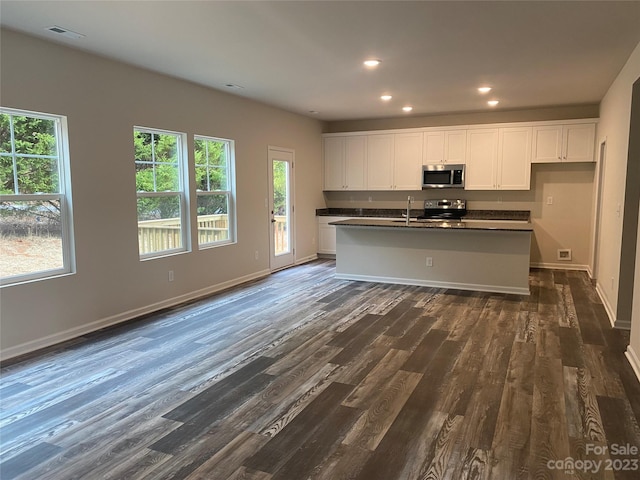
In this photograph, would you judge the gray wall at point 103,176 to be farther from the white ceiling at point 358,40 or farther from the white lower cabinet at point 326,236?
the white lower cabinet at point 326,236

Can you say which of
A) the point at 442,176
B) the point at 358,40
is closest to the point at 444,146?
the point at 442,176

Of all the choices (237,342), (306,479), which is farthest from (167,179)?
(306,479)

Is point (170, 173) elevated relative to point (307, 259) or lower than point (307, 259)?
elevated

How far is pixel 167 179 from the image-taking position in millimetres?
5184

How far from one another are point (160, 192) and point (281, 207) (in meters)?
2.69

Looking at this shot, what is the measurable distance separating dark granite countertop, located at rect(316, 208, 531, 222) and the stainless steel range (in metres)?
0.12

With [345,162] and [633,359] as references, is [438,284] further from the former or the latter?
[345,162]

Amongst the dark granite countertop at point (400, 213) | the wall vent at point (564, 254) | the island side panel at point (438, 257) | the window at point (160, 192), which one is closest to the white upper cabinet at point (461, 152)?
the dark granite countertop at point (400, 213)

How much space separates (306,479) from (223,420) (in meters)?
0.74

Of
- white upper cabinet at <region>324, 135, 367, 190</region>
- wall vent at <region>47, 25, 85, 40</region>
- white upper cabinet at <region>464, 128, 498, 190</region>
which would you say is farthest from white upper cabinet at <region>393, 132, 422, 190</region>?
wall vent at <region>47, 25, 85, 40</region>

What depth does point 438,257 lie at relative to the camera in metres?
6.04

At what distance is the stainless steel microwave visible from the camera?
7.56 m

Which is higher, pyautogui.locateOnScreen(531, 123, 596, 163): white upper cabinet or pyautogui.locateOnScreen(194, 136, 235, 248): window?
pyautogui.locateOnScreen(531, 123, 596, 163): white upper cabinet

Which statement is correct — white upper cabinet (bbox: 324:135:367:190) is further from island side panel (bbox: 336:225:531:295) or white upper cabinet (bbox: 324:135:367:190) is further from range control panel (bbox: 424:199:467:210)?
island side panel (bbox: 336:225:531:295)
